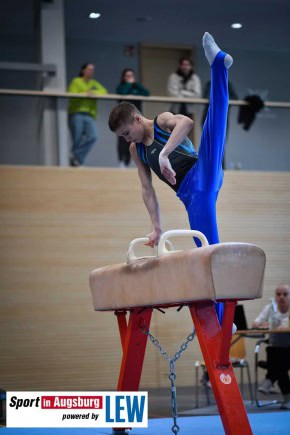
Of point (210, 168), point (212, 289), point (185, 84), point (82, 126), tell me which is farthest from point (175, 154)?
point (185, 84)

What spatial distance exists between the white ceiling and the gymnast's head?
33.0 ft

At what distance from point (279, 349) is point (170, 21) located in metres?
→ 8.61

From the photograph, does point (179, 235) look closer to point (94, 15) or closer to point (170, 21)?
point (94, 15)

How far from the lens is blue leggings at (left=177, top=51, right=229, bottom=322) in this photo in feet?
16.9

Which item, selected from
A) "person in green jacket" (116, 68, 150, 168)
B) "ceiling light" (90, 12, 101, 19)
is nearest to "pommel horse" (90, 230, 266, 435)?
"person in green jacket" (116, 68, 150, 168)

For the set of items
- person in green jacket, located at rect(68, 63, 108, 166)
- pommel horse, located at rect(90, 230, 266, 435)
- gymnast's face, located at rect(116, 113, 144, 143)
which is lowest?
pommel horse, located at rect(90, 230, 266, 435)

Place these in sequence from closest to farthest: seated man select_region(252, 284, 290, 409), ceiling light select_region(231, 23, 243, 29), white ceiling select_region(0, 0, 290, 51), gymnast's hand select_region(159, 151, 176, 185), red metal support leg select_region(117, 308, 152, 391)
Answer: gymnast's hand select_region(159, 151, 176, 185) < red metal support leg select_region(117, 308, 152, 391) < seated man select_region(252, 284, 290, 409) < white ceiling select_region(0, 0, 290, 51) < ceiling light select_region(231, 23, 243, 29)

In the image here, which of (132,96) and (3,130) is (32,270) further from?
(132,96)

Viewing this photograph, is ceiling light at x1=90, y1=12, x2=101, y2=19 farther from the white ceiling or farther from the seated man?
the seated man

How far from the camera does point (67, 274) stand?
11.9 metres

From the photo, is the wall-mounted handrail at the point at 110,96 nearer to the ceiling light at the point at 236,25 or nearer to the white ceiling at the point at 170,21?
the white ceiling at the point at 170,21

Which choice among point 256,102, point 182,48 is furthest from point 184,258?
point 182,48

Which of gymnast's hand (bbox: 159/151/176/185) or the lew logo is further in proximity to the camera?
gymnast's hand (bbox: 159/151/176/185)

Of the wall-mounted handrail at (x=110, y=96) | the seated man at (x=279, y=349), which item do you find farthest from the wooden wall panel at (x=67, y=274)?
the seated man at (x=279, y=349)
